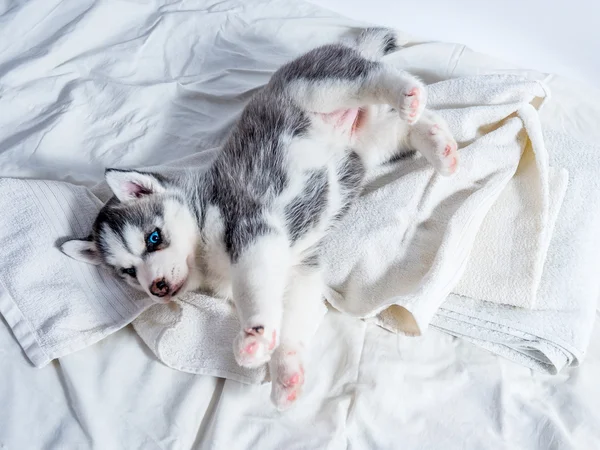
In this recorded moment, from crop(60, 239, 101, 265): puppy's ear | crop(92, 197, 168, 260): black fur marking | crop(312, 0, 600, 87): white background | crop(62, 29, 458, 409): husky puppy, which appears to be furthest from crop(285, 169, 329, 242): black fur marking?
crop(312, 0, 600, 87): white background

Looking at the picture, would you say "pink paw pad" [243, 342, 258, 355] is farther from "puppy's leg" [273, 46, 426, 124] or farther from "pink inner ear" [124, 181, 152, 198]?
"puppy's leg" [273, 46, 426, 124]

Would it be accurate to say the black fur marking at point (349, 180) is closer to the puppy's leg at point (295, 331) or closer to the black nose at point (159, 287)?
the puppy's leg at point (295, 331)

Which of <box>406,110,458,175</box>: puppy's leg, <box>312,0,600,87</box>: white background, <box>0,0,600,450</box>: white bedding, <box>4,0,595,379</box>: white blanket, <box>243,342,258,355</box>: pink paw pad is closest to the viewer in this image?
<box>243,342,258,355</box>: pink paw pad

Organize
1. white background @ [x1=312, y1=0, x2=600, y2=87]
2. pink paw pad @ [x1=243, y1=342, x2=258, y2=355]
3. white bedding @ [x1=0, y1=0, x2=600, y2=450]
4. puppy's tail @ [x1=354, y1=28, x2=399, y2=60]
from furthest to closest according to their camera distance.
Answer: white background @ [x1=312, y1=0, x2=600, y2=87] < puppy's tail @ [x1=354, y1=28, x2=399, y2=60] < white bedding @ [x1=0, y1=0, x2=600, y2=450] < pink paw pad @ [x1=243, y1=342, x2=258, y2=355]

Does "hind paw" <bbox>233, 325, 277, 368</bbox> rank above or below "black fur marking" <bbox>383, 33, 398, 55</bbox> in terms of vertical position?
below

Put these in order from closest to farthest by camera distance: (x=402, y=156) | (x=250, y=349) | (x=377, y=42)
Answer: (x=250, y=349) < (x=402, y=156) < (x=377, y=42)

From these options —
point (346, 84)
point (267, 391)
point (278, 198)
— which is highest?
point (346, 84)

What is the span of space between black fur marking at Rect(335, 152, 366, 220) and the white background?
39.9 inches

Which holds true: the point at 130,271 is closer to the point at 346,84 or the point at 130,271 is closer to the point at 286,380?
the point at 286,380

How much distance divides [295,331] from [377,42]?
1.10m

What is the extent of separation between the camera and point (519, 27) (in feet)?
7.88

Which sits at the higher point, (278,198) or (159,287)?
(278,198)

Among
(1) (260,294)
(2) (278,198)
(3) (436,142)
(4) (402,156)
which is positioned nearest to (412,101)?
(3) (436,142)

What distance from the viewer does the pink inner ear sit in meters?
1.54
